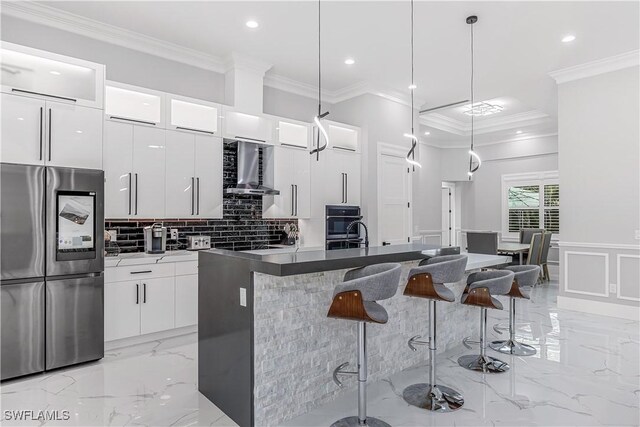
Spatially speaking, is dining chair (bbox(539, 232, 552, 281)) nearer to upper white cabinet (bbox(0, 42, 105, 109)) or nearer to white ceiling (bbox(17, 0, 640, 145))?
white ceiling (bbox(17, 0, 640, 145))

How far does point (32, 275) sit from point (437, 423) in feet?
11.1

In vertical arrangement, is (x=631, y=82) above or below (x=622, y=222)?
above

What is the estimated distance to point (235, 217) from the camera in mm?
5273

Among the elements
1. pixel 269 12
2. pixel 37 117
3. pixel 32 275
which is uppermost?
pixel 269 12

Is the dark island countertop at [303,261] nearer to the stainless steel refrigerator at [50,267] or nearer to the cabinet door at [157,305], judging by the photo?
the stainless steel refrigerator at [50,267]

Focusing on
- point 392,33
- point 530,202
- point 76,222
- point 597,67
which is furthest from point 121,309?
point 530,202

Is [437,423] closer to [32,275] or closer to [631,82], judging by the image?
[32,275]

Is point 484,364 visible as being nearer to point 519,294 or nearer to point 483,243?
point 519,294

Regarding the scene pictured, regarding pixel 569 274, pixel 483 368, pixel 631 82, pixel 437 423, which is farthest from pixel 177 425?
pixel 631 82

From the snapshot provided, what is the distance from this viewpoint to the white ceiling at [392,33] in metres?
3.85

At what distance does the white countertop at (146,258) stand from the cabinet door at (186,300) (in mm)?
221

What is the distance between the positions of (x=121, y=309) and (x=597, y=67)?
667cm

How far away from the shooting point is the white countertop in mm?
3783

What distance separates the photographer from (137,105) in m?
4.42
